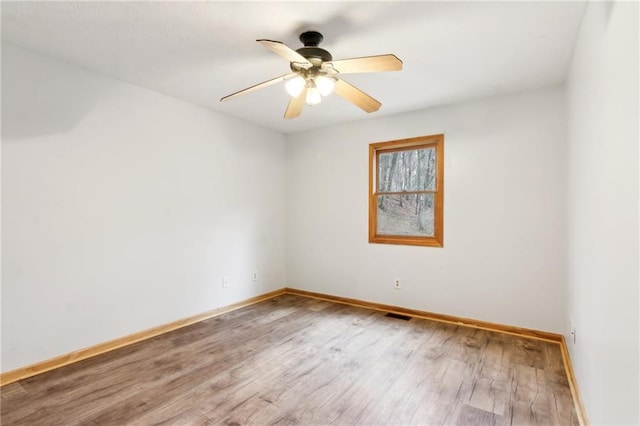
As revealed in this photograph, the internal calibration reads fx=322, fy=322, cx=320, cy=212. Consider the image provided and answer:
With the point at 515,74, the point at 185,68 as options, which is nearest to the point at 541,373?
the point at 515,74

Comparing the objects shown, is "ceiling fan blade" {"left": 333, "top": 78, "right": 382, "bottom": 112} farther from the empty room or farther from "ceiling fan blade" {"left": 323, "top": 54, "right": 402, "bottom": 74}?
"ceiling fan blade" {"left": 323, "top": 54, "right": 402, "bottom": 74}

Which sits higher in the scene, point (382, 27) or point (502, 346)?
point (382, 27)

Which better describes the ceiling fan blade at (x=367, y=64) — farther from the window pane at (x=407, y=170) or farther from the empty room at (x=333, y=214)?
the window pane at (x=407, y=170)

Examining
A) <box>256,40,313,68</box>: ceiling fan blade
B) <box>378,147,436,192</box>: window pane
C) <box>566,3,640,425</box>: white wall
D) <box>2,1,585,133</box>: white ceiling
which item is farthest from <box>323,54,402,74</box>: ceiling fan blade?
<box>378,147,436,192</box>: window pane

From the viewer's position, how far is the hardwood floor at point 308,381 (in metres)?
1.96

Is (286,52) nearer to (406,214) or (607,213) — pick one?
(607,213)

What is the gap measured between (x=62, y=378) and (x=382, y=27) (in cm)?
339

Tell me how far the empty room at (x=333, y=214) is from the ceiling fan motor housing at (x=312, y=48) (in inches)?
0.4

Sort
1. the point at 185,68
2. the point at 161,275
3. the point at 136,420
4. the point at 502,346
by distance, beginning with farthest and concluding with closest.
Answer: the point at 161,275, the point at 502,346, the point at 185,68, the point at 136,420

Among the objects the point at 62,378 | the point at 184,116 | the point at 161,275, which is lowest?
the point at 62,378

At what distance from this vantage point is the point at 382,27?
2.15 metres

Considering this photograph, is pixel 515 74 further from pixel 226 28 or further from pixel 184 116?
pixel 184 116

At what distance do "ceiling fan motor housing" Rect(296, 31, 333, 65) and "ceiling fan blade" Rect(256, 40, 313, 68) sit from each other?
0.19 ft

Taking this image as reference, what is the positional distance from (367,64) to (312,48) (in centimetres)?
38
